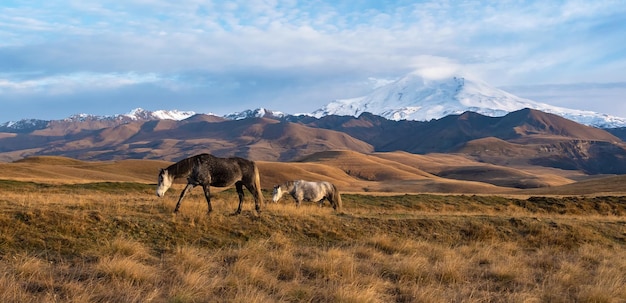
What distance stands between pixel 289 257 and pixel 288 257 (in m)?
0.05

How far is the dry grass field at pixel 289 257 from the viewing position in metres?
8.84

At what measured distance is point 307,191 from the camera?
23438mm

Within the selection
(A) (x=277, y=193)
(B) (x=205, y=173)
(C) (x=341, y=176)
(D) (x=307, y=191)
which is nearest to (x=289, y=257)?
(B) (x=205, y=173)

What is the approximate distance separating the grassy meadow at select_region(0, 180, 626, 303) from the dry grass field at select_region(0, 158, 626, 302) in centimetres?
4

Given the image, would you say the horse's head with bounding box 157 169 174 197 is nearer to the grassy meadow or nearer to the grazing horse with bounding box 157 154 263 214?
the grazing horse with bounding box 157 154 263 214

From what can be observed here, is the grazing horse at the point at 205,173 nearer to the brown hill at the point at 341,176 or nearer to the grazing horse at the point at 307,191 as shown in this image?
the grazing horse at the point at 307,191

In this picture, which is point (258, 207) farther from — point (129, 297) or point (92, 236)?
point (129, 297)

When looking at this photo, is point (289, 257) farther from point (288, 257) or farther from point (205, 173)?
point (205, 173)

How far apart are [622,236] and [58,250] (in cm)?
1950

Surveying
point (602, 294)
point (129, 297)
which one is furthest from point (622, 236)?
point (129, 297)

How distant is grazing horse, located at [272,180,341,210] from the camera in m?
23.2

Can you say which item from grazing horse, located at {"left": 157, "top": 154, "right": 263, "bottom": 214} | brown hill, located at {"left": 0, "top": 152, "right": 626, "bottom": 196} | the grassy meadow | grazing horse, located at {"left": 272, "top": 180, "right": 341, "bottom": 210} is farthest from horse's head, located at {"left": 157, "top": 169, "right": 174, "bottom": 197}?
brown hill, located at {"left": 0, "top": 152, "right": 626, "bottom": 196}

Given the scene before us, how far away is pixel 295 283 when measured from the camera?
31.7 ft

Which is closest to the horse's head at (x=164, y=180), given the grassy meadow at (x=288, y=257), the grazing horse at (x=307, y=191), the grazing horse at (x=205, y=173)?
the grazing horse at (x=205, y=173)
